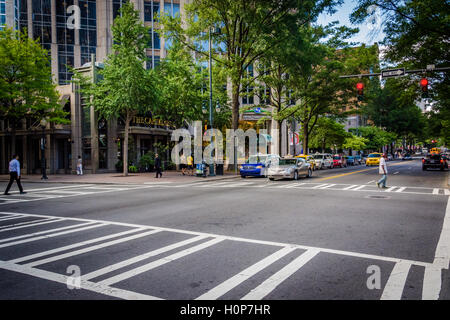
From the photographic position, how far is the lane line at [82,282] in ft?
12.5

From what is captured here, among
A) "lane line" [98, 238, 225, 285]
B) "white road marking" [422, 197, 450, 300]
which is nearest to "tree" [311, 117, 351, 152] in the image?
"white road marking" [422, 197, 450, 300]

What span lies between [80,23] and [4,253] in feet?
161

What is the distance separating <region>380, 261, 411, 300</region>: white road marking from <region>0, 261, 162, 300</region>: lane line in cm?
271

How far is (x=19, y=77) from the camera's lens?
2802 centimetres

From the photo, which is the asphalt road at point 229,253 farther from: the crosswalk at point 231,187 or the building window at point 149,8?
the building window at point 149,8

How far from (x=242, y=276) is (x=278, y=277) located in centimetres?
48

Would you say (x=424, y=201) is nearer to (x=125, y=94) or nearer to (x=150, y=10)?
(x=125, y=94)

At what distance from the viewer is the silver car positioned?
21.3 meters

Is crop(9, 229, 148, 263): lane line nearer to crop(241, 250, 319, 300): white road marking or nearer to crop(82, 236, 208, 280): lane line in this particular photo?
crop(82, 236, 208, 280): lane line

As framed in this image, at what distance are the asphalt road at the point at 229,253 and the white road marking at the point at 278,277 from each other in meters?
0.01

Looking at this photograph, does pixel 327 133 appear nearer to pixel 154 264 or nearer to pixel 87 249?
pixel 87 249

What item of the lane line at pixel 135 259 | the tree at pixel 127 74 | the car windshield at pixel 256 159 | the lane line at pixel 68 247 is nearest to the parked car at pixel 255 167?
the car windshield at pixel 256 159

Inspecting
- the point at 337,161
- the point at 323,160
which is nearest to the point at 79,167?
the point at 323,160

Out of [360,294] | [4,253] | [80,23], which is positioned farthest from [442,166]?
[80,23]
